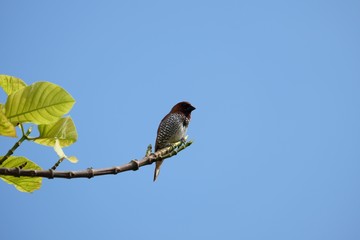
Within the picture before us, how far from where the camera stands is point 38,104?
175cm

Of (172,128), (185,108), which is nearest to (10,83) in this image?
(172,128)

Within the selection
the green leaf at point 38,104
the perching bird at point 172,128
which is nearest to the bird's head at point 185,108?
the perching bird at point 172,128

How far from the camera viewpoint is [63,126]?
6.27 feet

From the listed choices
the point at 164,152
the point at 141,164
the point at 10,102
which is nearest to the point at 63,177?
the point at 141,164

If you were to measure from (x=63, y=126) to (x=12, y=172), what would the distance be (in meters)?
0.42

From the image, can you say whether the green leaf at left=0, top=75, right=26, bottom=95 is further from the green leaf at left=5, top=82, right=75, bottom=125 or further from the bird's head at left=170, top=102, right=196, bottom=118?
the bird's head at left=170, top=102, right=196, bottom=118

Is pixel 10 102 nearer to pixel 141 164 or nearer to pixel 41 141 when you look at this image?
pixel 41 141

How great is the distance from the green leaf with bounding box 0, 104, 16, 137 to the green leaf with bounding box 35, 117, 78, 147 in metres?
0.19

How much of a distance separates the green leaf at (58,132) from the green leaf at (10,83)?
9.1 inches

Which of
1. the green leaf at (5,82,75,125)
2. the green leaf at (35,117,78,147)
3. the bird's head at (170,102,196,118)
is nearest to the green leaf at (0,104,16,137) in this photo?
the green leaf at (5,82,75,125)

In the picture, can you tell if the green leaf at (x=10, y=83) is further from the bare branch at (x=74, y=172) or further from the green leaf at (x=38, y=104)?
the bare branch at (x=74, y=172)

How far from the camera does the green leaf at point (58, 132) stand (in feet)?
6.23

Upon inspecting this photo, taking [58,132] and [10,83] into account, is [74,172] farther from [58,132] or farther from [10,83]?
[10,83]

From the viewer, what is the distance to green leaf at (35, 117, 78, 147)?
6.23 feet
